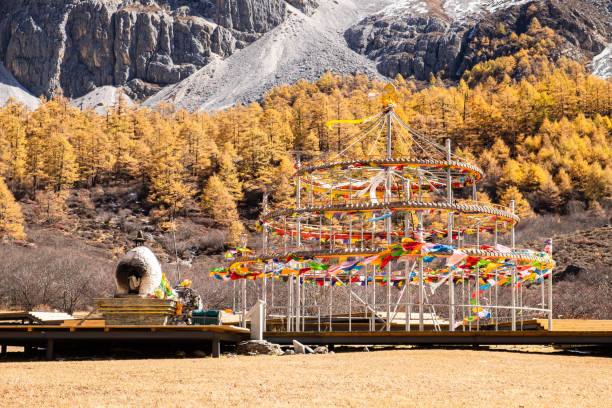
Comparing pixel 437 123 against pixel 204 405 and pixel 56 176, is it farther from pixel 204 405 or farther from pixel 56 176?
pixel 204 405

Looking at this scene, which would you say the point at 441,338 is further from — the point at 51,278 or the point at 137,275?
the point at 51,278

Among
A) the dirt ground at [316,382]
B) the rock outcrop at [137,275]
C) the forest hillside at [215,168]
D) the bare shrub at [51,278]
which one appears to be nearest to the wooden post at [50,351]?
the dirt ground at [316,382]

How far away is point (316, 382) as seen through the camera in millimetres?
17859

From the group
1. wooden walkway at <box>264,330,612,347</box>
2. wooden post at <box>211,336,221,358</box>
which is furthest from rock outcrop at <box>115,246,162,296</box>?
wooden walkway at <box>264,330,612,347</box>

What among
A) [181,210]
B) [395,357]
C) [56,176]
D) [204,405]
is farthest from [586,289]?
[56,176]

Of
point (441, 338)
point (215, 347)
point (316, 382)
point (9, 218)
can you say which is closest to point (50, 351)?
point (215, 347)

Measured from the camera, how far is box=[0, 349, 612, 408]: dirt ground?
50.1 ft

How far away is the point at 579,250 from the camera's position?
86.3 meters

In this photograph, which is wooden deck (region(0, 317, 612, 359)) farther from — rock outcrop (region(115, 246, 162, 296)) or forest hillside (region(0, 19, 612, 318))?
forest hillside (region(0, 19, 612, 318))

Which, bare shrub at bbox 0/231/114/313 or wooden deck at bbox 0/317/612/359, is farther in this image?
bare shrub at bbox 0/231/114/313

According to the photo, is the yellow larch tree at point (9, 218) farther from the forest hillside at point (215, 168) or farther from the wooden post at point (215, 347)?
the wooden post at point (215, 347)

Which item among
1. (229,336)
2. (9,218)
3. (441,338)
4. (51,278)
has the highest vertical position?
(9,218)

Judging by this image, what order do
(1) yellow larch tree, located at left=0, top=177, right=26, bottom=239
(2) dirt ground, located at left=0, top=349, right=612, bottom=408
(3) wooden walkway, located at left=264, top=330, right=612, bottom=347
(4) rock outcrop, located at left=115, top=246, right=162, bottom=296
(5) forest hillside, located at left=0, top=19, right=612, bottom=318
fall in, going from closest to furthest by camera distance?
1. (2) dirt ground, located at left=0, top=349, right=612, bottom=408
2. (3) wooden walkway, located at left=264, top=330, right=612, bottom=347
3. (4) rock outcrop, located at left=115, top=246, right=162, bottom=296
4. (1) yellow larch tree, located at left=0, top=177, right=26, bottom=239
5. (5) forest hillside, located at left=0, top=19, right=612, bottom=318

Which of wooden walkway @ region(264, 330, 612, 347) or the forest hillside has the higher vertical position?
the forest hillside
